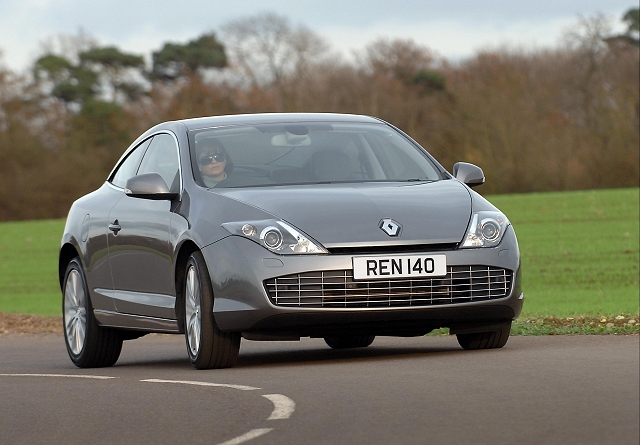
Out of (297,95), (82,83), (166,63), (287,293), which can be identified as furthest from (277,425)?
(166,63)

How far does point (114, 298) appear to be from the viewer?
11.4m

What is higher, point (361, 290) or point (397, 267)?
point (397, 267)

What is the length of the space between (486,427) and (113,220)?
558 centimetres

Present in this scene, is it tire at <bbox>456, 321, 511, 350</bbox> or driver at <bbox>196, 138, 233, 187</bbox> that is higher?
driver at <bbox>196, 138, 233, 187</bbox>

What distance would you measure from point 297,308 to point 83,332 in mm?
3359

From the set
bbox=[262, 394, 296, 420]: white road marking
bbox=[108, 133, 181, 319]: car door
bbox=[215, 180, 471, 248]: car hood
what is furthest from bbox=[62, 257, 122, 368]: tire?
bbox=[262, 394, 296, 420]: white road marking

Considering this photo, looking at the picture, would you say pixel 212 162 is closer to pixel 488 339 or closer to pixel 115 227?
pixel 115 227

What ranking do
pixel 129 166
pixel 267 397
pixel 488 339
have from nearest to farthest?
1. pixel 267 397
2. pixel 488 339
3. pixel 129 166

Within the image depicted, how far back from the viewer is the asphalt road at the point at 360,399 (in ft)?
21.3

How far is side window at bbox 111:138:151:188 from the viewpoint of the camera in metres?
11.8

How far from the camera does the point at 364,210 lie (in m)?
9.36

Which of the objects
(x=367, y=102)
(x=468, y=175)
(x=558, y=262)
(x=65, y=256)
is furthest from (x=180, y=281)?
(x=367, y=102)

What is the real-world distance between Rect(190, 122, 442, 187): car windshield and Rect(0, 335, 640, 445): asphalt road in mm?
1328

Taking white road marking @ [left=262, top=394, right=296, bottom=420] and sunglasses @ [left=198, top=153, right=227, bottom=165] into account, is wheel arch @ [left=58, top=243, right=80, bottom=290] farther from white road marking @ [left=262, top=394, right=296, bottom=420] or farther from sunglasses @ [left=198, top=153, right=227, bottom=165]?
white road marking @ [left=262, top=394, right=296, bottom=420]
